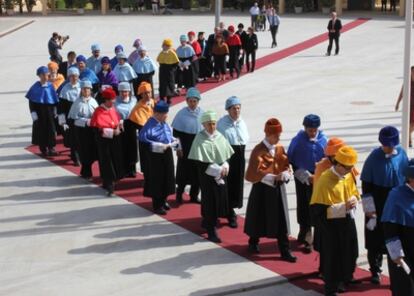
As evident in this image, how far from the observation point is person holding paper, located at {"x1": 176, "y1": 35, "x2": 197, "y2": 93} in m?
21.8

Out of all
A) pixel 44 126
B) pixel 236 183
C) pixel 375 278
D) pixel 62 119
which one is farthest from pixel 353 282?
pixel 44 126

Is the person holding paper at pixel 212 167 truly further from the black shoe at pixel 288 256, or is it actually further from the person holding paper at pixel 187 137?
the person holding paper at pixel 187 137

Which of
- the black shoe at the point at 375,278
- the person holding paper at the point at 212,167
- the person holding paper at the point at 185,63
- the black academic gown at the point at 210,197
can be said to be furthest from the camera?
the person holding paper at the point at 185,63

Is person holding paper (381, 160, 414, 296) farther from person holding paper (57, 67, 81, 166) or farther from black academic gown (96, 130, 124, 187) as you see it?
person holding paper (57, 67, 81, 166)

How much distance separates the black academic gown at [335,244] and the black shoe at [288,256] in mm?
1123

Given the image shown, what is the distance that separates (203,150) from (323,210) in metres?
2.32

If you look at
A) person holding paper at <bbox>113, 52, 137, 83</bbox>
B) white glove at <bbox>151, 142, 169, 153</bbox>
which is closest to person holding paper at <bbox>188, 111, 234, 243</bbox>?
white glove at <bbox>151, 142, 169, 153</bbox>

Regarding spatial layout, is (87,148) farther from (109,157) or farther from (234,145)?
(234,145)

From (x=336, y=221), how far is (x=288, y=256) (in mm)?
1427

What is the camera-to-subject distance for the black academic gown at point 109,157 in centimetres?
1267

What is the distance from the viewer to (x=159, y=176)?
11523 mm

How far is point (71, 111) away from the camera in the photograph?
1366 centimetres

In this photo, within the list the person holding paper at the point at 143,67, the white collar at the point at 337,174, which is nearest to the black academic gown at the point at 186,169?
the white collar at the point at 337,174

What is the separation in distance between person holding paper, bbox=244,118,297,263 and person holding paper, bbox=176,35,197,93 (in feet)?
40.5
